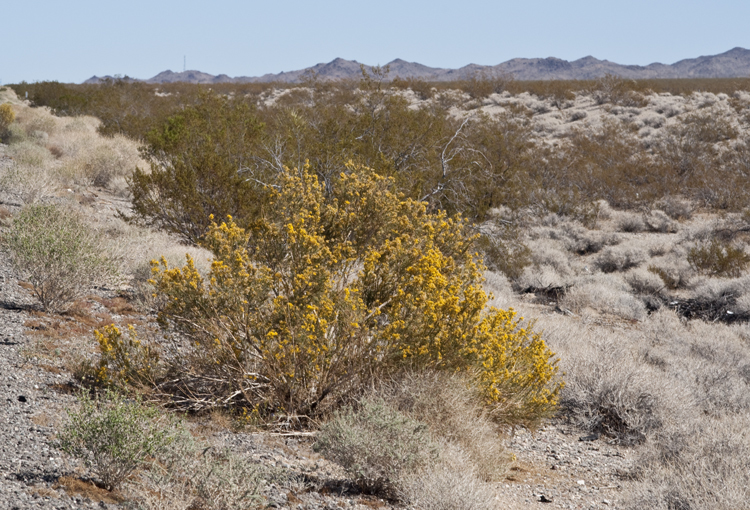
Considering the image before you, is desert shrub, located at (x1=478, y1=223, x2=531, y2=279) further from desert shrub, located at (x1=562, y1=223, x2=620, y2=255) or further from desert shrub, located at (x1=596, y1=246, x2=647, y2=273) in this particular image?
desert shrub, located at (x1=562, y1=223, x2=620, y2=255)

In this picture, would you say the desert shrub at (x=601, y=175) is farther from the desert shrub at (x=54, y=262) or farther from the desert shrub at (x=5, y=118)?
the desert shrub at (x=5, y=118)

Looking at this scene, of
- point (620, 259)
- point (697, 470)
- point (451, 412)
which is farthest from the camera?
point (620, 259)

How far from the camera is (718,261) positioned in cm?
1264

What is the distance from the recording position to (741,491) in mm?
3879

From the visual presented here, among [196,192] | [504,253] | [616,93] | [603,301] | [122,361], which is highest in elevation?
[616,93]

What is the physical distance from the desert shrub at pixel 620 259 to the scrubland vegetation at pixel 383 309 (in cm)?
7

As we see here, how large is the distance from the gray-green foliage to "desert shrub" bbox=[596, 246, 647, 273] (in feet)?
37.4

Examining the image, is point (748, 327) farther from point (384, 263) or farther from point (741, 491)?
point (384, 263)

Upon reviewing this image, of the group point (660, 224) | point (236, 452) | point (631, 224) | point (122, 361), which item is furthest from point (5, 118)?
point (236, 452)

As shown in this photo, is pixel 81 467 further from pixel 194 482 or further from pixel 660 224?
pixel 660 224

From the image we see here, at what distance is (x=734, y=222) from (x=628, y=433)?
1277 cm

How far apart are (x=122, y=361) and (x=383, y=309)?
2131mm

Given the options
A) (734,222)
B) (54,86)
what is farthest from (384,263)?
(54,86)

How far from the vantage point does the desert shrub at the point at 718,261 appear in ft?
41.1
